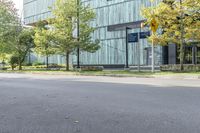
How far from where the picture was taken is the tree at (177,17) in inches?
1100

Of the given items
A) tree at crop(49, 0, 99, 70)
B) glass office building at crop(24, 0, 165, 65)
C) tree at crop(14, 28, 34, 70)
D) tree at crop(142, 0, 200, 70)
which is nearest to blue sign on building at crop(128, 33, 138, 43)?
tree at crop(49, 0, 99, 70)

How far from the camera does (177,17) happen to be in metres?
29.1

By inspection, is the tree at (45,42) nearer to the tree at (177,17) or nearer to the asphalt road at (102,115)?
the tree at (177,17)

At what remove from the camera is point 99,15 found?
169ft

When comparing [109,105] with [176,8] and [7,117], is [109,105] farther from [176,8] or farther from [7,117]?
[176,8]

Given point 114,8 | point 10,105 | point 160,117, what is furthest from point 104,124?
point 114,8

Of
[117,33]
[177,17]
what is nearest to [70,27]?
[177,17]

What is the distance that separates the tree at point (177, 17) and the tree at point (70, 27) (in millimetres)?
8489

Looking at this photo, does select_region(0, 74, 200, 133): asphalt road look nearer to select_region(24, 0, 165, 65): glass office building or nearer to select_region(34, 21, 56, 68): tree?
select_region(34, 21, 56, 68): tree

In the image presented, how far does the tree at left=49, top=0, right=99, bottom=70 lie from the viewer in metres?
34.5

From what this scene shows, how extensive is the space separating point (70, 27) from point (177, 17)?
1119 cm

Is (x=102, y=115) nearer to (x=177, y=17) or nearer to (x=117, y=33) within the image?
(x=177, y=17)

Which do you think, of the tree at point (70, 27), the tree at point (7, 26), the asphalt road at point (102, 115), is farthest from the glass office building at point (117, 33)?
the asphalt road at point (102, 115)

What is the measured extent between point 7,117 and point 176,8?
22766 mm
